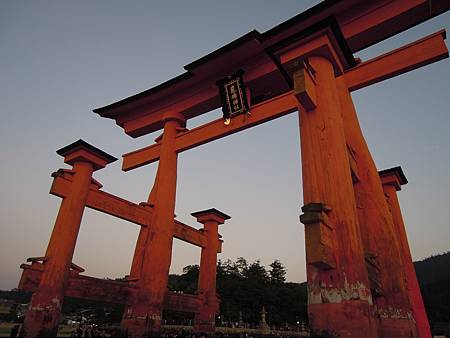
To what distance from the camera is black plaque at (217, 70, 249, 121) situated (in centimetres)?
801

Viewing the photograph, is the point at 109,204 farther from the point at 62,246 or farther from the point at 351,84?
the point at 351,84

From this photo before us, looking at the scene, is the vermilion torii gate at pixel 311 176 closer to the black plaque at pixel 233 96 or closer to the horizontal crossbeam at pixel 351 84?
the horizontal crossbeam at pixel 351 84

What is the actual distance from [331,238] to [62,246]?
613 cm

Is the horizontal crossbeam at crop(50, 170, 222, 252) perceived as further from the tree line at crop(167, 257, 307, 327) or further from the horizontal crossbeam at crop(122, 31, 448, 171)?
the tree line at crop(167, 257, 307, 327)

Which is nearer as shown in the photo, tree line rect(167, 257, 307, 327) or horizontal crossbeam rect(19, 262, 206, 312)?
horizontal crossbeam rect(19, 262, 206, 312)

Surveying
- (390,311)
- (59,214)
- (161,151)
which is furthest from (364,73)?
(59,214)

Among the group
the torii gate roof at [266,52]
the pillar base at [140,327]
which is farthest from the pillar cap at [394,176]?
the pillar base at [140,327]

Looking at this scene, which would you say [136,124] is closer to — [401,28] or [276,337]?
[401,28]

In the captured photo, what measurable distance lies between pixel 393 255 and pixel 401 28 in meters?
4.84

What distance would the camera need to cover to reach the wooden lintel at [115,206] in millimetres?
7933

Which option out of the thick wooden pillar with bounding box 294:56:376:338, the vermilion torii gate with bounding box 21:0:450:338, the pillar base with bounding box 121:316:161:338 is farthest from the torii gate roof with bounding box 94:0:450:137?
the pillar base with bounding box 121:316:161:338

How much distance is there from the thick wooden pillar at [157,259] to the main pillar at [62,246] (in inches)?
61.8

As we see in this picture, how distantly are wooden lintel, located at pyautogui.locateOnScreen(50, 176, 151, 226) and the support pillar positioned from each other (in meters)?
3.58

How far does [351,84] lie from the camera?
718cm
